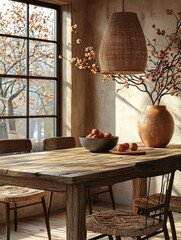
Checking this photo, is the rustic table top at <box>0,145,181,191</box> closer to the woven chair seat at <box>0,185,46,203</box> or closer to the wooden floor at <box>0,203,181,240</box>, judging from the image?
the woven chair seat at <box>0,185,46,203</box>

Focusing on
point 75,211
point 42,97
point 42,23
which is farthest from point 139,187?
point 42,23

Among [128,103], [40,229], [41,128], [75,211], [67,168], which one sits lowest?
[40,229]

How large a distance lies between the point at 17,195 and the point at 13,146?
1.90 ft

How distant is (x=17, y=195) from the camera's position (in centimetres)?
371

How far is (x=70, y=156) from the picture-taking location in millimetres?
3652

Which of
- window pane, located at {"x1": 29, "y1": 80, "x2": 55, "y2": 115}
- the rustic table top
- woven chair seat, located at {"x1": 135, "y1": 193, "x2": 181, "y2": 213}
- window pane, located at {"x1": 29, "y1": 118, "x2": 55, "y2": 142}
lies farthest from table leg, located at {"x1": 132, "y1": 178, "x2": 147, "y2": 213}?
window pane, located at {"x1": 29, "y1": 80, "x2": 55, "y2": 115}

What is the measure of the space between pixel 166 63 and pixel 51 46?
139 cm

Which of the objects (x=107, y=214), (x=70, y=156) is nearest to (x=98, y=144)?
(x=70, y=156)

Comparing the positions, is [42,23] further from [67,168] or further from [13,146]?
[67,168]

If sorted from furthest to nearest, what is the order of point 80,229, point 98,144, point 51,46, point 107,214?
point 51,46, point 98,144, point 107,214, point 80,229

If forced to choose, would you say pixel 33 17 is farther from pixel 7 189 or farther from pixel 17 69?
pixel 7 189

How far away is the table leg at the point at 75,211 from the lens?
8.70ft

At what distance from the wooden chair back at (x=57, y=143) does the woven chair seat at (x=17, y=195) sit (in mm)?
622

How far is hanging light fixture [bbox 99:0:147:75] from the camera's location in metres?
3.54
